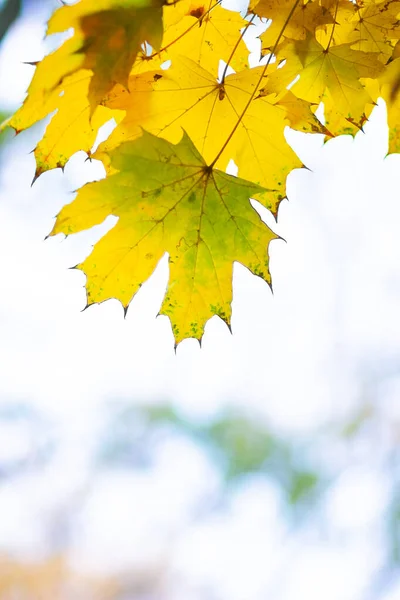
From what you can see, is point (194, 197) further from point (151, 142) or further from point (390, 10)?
point (390, 10)

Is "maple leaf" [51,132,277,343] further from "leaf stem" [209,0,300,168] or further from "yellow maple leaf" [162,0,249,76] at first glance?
"yellow maple leaf" [162,0,249,76]

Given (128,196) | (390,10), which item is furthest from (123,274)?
(390,10)

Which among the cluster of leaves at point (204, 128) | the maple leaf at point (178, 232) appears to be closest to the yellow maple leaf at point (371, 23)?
the cluster of leaves at point (204, 128)

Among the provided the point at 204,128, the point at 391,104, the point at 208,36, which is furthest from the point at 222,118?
the point at 391,104

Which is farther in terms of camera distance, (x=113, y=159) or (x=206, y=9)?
(x=206, y=9)

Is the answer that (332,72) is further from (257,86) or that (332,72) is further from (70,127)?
(70,127)
